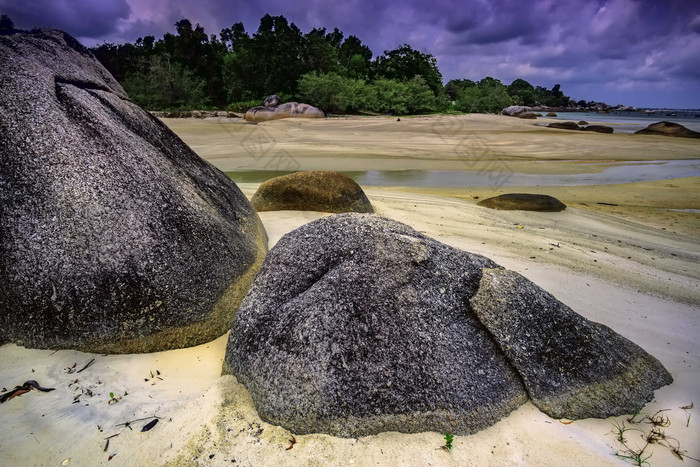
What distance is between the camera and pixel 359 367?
2.02 metres

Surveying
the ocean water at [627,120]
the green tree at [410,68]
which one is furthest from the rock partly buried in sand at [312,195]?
the green tree at [410,68]

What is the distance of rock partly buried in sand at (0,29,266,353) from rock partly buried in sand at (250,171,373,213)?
3015 millimetres

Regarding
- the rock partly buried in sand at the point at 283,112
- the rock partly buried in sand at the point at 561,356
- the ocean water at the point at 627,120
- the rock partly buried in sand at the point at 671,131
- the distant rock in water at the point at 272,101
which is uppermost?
the distant rock in water at the point at 272,101

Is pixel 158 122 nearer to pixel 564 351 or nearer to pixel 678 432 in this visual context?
pixel 564 351

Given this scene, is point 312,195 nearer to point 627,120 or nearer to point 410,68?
point 410,68

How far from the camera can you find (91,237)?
8.21 ft

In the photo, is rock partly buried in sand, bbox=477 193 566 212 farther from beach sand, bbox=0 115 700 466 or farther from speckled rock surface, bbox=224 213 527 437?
speckled rock surface, bbox=224 213 527 437

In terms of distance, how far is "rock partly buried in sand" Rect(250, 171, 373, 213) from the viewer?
6027 millimetres

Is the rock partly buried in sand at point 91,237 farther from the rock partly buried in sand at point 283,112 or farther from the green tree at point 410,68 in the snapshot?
the green tree at point 410,68

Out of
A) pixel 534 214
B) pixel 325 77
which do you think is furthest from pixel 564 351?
pixel 325 77

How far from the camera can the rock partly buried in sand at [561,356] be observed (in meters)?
2.15

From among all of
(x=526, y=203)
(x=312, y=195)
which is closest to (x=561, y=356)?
(x=312, y=195)

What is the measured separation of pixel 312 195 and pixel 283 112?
78.8 feet

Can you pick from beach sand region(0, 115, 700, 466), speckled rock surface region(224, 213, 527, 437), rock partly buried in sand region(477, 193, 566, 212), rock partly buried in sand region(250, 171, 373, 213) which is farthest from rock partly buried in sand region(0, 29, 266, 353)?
rock partly buried in sand region(477, 193, 566, 212)
